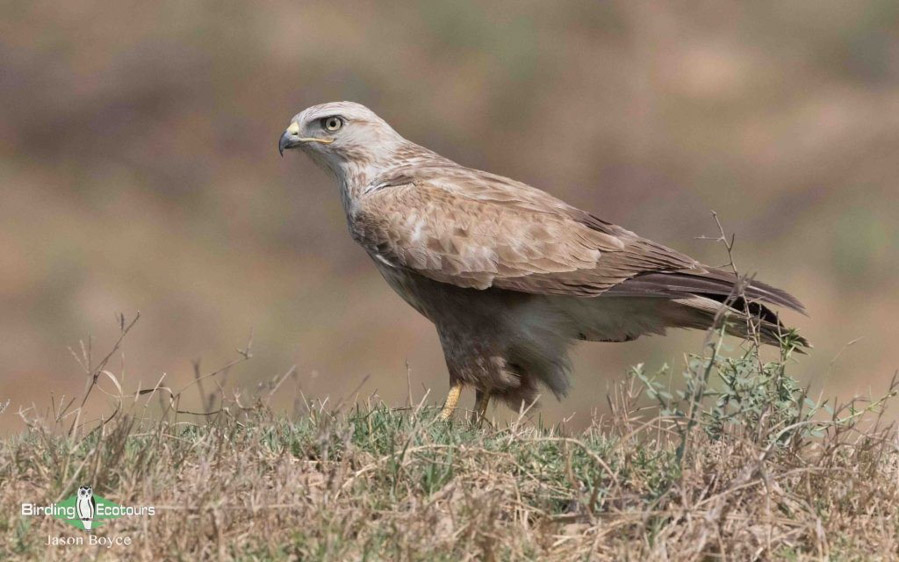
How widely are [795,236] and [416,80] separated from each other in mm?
5764

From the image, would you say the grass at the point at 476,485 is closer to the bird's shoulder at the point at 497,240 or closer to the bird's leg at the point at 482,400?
the bird's shoulder at the point at 497,240

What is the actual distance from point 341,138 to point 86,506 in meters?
3.35

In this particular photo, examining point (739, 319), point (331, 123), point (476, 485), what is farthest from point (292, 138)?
point (476, 485)

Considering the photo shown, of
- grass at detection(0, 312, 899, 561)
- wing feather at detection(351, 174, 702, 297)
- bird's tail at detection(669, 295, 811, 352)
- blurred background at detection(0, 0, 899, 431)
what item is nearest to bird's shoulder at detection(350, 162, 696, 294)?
wing feather at detection(351, 174, 702, 297)

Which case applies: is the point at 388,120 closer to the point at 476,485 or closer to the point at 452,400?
the point at 452,400

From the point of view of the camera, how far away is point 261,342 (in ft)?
43.5

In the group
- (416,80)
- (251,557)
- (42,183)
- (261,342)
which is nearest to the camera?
(251,557)

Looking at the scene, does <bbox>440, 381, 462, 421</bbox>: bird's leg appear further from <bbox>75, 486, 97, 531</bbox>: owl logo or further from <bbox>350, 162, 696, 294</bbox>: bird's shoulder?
<bbox>75, 486, 97, 531</bbox>: owl logo

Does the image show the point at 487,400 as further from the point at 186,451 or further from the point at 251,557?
the point at 251,557

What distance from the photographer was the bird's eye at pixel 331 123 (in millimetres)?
6790

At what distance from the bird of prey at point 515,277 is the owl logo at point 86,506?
2.06 metres

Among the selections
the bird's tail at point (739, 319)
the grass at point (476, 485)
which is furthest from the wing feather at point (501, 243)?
the grass at point (476, 485)

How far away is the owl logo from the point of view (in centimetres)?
373

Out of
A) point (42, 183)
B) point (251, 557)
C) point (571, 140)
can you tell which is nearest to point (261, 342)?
point (42, 183)
